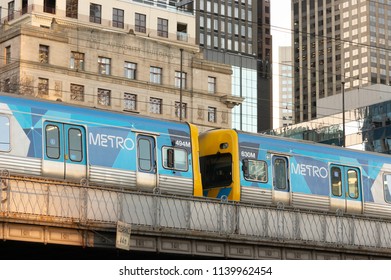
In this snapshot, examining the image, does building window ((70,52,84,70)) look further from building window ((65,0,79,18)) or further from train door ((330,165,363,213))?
train door ((330,165,363,213))

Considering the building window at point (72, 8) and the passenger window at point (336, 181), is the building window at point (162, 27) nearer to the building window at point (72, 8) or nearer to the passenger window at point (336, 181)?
the building window at point (72, 8)

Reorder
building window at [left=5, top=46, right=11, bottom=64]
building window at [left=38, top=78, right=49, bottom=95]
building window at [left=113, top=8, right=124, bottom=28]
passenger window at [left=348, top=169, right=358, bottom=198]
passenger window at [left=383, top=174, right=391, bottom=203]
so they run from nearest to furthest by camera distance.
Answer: passenger window at [left=348, top=169, right=358, bottom=198] < passenger window at [left=383, top=174, right=391, bottom=203] < building window at [left=38, top=78, right=49, bottom=95] < building window at [left=5, top=46, right=11, bottom=64] < building window at [left=113, top=8, right=124, bottom=28]

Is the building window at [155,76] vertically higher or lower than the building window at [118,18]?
lower

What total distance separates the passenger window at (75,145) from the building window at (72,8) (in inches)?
2629

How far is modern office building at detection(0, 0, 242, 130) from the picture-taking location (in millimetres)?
90438

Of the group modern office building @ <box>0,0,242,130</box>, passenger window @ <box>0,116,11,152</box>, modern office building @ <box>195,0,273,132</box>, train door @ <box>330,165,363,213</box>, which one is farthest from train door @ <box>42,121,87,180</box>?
modern office building @ <box>195,0,273,132</box>

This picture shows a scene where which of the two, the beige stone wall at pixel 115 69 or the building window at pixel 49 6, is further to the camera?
the building window at pixel 49 6

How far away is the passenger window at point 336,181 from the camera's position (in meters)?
41.5

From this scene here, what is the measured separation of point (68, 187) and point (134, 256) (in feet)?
15.0

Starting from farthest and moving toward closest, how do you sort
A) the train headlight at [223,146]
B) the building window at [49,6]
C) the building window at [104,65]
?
the building window at [49,6] → the building window at [104,65] → the train headlight at [223,146]

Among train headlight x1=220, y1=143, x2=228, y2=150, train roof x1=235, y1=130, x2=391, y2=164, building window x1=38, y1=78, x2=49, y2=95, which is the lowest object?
train headlight x1=220, y1=143, x2=228, y2=150

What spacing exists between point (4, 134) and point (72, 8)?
2725 inches

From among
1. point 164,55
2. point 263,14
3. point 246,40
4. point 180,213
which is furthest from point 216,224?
point 263,14

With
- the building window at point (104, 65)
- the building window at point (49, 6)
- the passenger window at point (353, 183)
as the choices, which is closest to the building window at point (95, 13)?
the building window at point (49, 6)
